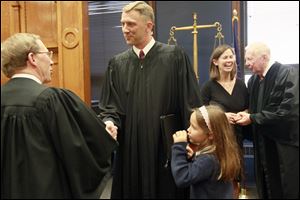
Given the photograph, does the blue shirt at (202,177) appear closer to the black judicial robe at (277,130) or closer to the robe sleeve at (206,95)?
the black judicial robe at (277,130)

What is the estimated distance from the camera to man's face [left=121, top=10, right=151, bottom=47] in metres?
2.04

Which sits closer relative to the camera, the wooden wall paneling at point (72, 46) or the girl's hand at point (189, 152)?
the girl's hand at point (189, 152)

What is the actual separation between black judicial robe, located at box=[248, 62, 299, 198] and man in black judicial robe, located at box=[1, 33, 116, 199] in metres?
1.10

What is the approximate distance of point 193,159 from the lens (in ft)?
5.61

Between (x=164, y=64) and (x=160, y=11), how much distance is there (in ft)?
7.87

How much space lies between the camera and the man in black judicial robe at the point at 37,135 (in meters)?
1.46

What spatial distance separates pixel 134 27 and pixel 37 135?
897 mm

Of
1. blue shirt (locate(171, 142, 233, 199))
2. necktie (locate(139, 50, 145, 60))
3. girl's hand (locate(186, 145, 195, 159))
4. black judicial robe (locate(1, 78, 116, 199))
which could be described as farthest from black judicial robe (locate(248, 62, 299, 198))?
black judicial robe (locate(1, 78, 116, 199))

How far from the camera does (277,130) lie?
214cm

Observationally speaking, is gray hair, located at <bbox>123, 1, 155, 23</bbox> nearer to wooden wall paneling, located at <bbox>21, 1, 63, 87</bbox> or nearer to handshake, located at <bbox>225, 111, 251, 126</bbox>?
handshake, located at <bbox>225, 111, 251, 126</bbox>

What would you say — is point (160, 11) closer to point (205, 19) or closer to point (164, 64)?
point (205, 19)

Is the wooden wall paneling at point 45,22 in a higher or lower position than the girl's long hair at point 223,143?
higher

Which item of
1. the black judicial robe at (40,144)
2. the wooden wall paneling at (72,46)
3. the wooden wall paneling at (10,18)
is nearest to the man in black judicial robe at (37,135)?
the black judicial robe at (40,144)

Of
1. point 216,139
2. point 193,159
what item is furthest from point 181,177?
point 216,139
